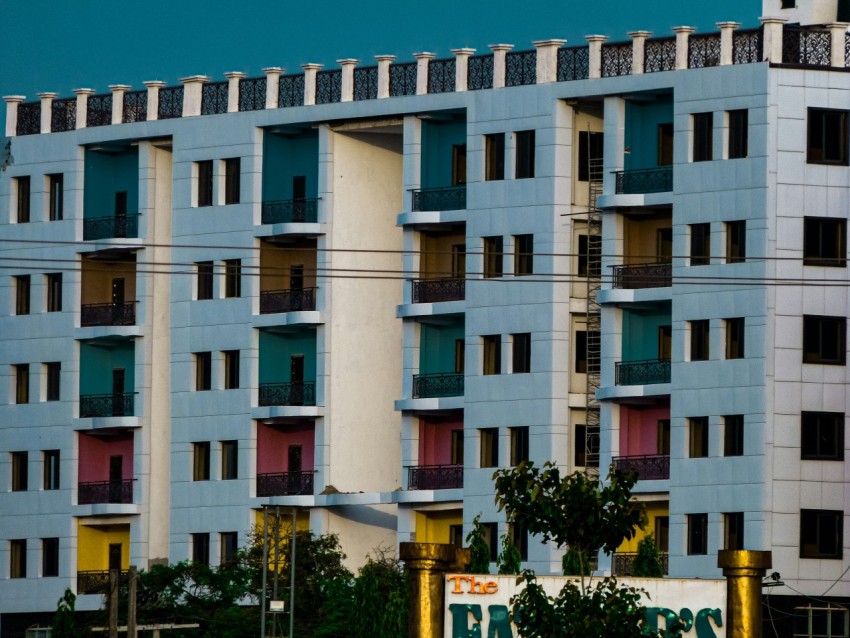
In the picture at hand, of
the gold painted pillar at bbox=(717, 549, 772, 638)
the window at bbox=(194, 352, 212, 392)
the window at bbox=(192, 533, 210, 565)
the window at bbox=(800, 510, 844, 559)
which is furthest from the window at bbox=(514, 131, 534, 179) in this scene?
the gold painted pillar at bbox=(717, 549, 772, 638)

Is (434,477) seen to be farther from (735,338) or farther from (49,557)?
(49,557)

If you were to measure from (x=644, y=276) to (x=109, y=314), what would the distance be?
1877 centimetres

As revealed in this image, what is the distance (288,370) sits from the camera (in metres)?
85.9

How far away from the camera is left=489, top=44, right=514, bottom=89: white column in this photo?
268 feet

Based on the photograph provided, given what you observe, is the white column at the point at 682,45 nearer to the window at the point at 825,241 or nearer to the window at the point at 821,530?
the window at the point at 825,241

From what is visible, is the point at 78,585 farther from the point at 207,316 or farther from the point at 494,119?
the point at 494,119

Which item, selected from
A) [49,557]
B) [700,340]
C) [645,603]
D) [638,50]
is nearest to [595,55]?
[638,50]

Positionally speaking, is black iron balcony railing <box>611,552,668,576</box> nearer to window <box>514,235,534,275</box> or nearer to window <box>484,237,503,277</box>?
window <box>514,235,534,275</box>

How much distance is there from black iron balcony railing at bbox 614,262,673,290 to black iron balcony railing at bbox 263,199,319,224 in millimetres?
10648

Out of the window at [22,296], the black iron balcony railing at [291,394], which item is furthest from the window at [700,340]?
the window at [22,296]

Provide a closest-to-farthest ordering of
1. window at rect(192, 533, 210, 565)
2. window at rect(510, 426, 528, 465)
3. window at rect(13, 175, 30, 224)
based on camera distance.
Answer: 1. window at rect(510, 426, 528, 465)
2. window at rect(192, 533, 210, 565)
3. window at rect(13, 175, 30, 224)

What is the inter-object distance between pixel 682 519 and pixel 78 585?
20.7m

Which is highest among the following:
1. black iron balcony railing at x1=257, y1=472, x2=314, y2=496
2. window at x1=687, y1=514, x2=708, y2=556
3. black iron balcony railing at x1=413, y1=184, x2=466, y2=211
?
black iron balcony railing at x1=413, y1=184, x2=466, y2=211

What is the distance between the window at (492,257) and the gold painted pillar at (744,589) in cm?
4752
